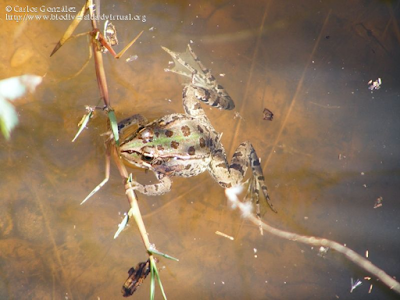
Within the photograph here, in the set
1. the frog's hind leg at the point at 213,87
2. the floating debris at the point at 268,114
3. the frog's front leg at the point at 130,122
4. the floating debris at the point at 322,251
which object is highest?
the frog's hind leg at the point at 213,87

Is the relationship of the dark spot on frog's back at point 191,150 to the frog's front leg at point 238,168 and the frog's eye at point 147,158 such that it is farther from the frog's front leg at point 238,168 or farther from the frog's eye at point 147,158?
the frog's eye at point 147,158

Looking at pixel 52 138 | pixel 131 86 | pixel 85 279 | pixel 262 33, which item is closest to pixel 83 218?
pixel 85 279

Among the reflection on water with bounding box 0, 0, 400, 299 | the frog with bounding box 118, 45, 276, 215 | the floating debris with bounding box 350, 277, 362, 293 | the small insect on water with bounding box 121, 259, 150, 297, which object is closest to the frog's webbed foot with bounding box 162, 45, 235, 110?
the frog with bounding box 118, 45, 276, 215

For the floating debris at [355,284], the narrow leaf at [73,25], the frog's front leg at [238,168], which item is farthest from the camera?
the floating debris at [355,284]

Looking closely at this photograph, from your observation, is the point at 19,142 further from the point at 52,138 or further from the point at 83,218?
the point at 83,218

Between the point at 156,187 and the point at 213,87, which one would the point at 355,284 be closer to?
the point at 156,187

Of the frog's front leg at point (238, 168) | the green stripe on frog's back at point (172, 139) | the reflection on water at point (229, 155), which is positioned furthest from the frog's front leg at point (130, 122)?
the frog's front leg at point (238, 168)

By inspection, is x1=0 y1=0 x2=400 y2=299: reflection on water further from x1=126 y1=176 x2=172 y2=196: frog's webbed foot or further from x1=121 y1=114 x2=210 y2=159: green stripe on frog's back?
x1=121 y1=114 x2=210 y2=159: green stripe on frog's back
